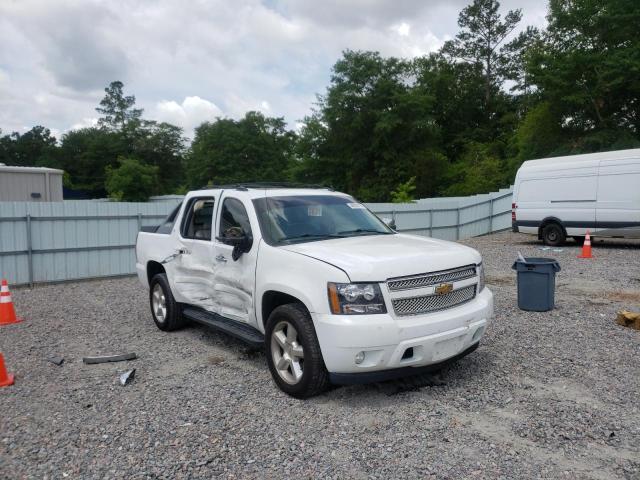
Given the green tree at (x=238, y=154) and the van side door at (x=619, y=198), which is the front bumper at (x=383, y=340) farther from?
the green tree at (x=238, y=154)

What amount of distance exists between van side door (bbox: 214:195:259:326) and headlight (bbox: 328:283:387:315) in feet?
3.53

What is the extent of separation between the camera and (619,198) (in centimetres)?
1367

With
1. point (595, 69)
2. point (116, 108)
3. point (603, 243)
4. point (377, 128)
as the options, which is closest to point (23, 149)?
point (116, 108)

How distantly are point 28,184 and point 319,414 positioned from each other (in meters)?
18.4

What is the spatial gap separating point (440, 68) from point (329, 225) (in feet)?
182

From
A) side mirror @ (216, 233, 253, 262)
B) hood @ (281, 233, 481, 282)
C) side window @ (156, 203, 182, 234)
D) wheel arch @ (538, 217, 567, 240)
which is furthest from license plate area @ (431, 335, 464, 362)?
wheel arch @ (538, 217, 567, 240)

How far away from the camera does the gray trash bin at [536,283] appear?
23.6 feet

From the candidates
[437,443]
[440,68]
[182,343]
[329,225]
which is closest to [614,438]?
[437,443]

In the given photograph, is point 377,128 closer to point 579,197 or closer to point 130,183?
point 130,183

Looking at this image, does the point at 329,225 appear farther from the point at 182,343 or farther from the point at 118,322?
the point at 118,322

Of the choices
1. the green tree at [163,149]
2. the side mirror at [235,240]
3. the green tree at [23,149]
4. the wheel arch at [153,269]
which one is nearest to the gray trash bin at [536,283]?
the side mirror at [235,240]

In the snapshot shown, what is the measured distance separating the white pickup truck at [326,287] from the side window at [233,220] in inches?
0.5

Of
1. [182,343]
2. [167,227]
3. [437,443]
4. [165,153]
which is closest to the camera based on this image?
[437,443]

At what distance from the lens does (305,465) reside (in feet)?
10.7
